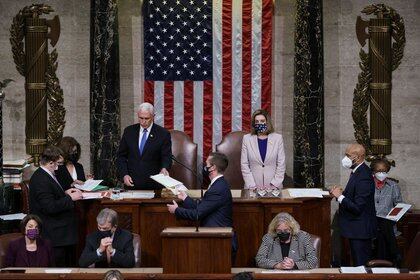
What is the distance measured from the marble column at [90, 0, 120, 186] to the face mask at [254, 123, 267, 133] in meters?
2.45

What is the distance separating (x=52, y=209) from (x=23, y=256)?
80cm

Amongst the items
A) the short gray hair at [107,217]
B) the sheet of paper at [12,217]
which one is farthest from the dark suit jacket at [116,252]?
the sheet of paper at [12,217]

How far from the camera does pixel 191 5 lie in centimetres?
1564

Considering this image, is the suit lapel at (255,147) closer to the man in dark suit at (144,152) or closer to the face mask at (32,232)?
the man in dark suit at (144,152)

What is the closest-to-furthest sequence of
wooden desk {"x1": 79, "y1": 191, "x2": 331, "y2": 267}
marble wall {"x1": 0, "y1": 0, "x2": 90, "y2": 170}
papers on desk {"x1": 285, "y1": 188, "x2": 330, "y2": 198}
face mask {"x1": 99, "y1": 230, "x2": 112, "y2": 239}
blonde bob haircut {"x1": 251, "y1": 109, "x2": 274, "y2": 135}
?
face mask {"x1": 99, "y1": 230, "x2": 112, "y2": 239}, wooden desk {"x1": 79, "y1": 191, "x2": 331, "y2": 267}, papers on desk {"x1": 285, "y1": 188, "x2": 330, "y2": 198}, blonde bob haircut {"x1": 251, "y1": 109, "x2": 274, "y2": 135}, marble wall {"x1": 0, "y1": 0, "x2": 90, "y2": 170}

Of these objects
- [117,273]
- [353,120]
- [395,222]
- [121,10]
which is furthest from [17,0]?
[117,273]

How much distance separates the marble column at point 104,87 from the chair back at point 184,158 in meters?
0.83

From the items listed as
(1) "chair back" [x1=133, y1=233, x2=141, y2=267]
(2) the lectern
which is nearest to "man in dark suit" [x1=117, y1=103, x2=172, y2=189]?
(1) "chair back" [x1=133, y1=233, x2=141, y2=267]

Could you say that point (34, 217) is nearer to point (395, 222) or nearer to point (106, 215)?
point (106, 215)

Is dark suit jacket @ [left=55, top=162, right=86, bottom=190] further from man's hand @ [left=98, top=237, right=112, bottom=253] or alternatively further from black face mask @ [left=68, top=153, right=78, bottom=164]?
man's hand @ [left=98, top=237, right=112, bottom=253]

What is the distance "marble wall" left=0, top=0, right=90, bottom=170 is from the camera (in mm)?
15859

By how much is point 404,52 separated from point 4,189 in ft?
19.4

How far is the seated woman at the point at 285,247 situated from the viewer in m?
10.8

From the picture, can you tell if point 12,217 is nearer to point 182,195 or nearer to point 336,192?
point 182,195
